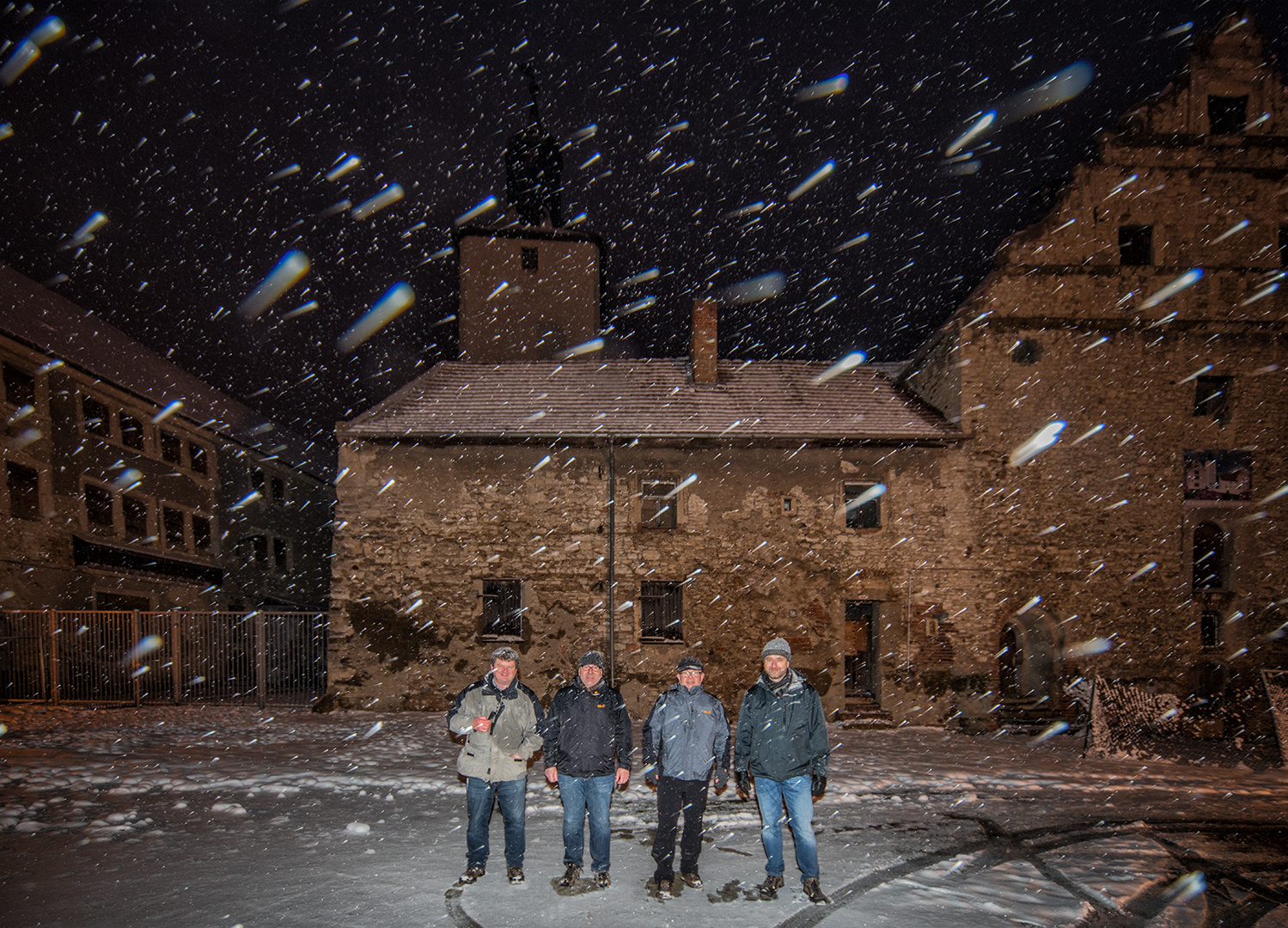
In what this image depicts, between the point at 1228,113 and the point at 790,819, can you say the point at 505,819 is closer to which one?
the point at 790,819

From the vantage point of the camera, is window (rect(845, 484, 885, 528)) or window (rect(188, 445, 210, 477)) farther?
window (rect(188, 445, 210, 477))

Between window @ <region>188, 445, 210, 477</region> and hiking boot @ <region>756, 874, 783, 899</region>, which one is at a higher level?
window @ <region>188, 445, 210, 477</region>

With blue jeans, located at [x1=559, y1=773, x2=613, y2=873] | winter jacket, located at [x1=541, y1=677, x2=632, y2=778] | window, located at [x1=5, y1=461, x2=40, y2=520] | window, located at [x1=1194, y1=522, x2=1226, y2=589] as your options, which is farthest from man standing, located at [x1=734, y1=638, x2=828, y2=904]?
window, located at [x1=5, y1=461, x2=40, y2=520]

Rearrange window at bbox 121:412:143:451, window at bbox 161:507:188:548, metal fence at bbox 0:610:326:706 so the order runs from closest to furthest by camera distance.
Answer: metal fence at bbox 0:610:326:706, window at bbox 121:412:143:451, window at bbox 161:507:188:548

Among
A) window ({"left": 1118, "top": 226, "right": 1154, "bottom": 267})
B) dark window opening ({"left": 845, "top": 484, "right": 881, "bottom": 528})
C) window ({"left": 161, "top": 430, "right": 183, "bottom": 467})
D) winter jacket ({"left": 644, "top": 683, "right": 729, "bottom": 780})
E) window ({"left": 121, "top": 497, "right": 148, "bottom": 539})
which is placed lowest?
winter jacket ({"left": 644, "top": 683, "right": 729, "bottom": 780})

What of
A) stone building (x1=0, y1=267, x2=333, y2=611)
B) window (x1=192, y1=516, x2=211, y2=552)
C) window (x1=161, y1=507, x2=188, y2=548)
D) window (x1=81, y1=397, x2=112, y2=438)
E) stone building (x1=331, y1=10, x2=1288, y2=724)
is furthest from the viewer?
window (x1=192, y1=516, x2=211, y2=552)

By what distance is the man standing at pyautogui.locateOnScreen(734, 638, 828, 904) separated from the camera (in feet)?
18.0

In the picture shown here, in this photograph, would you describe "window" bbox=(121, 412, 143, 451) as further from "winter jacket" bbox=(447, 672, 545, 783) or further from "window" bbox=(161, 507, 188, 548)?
"winter jacket" bbox=(447, 672, 545, 783)

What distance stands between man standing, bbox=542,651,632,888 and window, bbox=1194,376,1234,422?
637 inches

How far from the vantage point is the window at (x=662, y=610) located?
1586 cm

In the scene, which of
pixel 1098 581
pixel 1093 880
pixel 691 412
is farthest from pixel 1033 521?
pixel 1093 880

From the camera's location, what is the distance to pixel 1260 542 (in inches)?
612

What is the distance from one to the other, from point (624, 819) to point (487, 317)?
70.7ft

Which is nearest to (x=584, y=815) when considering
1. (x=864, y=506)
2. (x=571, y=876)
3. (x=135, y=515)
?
(x=571, y=876)
